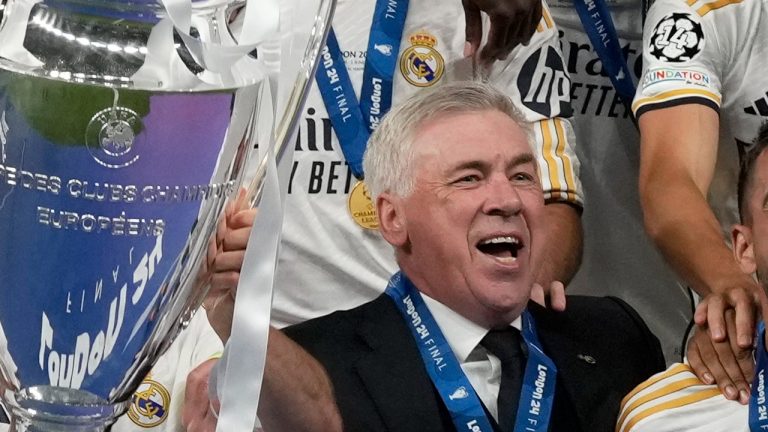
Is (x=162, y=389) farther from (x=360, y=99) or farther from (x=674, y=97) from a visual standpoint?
(x=674, y=97)

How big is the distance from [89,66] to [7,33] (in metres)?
0.05

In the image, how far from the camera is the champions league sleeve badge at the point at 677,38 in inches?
76.6

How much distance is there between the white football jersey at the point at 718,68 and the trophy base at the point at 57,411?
4.53 ft

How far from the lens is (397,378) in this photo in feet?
4.89

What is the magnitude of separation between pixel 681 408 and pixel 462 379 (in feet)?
0.79

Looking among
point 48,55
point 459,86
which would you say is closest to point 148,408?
point 459,86

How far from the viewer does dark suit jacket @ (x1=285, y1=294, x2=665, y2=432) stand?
146 cm

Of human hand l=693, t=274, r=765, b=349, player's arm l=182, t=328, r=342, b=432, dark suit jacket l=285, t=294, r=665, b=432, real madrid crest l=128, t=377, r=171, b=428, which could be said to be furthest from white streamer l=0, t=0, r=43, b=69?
real madrid crest l=128, t=377, r=171, b=428

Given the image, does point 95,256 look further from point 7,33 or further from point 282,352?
point 282,352

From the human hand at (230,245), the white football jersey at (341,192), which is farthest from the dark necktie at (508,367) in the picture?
the human hand at (230,245)

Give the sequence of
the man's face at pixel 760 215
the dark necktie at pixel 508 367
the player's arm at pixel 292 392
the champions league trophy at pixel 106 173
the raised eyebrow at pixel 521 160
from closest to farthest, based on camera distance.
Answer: the champions league trophy at pixel 106 173
the player's arm at pixel 292 392
the man's face at pixel 760 215
the dark necktie at pixel 508 367
the raised eyebrow at pixel 521 160

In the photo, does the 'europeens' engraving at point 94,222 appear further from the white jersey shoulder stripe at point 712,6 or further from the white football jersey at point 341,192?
the white jersey shoulder stripe at point 712,6

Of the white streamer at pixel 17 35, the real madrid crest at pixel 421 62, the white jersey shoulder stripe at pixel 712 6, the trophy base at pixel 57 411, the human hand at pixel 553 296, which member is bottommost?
the human hand at pixel 553 296

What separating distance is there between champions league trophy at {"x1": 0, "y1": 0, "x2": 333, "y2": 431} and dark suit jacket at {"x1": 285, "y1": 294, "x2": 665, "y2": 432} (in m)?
0.78
